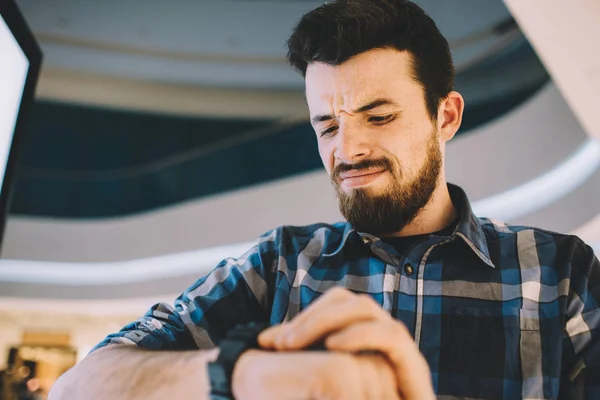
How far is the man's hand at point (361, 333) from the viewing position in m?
0.45

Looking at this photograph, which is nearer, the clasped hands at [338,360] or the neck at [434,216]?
the clasped hands at [338,360]

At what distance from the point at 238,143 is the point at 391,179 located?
569cm

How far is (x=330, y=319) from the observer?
46 cm

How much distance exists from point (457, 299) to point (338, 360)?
628 millimetres

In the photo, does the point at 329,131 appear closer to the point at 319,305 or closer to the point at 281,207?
the point at 319,305

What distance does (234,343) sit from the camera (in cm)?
50

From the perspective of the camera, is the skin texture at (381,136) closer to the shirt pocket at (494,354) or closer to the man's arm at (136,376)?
the shirt pocket at (494,354)

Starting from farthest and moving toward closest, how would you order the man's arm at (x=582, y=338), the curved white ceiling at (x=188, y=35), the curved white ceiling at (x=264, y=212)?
the curved white ceiling at (x=188, y=35)
the curved white ceiling at (x=264, y=212)
the man's arm at (x=582, y=338)

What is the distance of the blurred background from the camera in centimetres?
446

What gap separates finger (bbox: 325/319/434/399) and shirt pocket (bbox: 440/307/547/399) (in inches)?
19.3

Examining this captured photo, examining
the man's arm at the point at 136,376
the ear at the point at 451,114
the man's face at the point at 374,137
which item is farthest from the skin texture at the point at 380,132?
the man's arm at the point at 136,376

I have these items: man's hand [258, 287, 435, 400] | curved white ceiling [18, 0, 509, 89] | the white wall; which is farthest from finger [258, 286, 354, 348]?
curved white ceiling [18, 0, 509, 89]

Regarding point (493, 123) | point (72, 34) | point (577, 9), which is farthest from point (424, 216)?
point (72, 34)

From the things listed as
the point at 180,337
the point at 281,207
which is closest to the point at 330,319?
the point at 180,337
